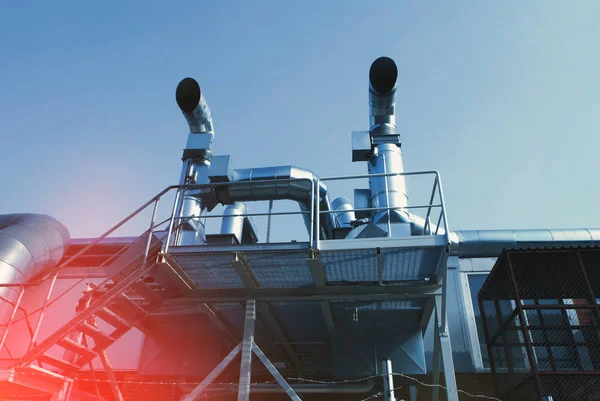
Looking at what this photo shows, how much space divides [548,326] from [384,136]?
510 cm

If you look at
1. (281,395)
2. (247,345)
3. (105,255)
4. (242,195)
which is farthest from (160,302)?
(105,255)

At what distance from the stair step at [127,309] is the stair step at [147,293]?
0.73 ft

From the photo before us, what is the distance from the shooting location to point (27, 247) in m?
11.7

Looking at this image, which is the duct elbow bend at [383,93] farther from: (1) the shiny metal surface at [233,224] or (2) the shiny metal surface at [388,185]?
(1) the shiny metal surface at [233,224]

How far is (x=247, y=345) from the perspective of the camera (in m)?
7.15

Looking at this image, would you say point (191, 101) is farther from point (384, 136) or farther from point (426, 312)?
point (426, 312)

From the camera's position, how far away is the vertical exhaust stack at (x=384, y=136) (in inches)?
352

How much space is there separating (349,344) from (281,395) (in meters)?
3.70

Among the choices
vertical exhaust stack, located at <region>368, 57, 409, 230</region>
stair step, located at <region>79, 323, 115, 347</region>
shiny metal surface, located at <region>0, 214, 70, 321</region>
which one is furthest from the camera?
shiny metal surface, located at <region>0, 214, 70, 321</region>

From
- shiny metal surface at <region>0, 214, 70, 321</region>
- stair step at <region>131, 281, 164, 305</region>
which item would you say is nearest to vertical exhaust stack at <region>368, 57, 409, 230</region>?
stair step at <region>131, 281, 164, 305</region>

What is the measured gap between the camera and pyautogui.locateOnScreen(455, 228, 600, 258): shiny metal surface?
463 inches

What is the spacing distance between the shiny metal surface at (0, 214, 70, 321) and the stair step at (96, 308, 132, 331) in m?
4.93

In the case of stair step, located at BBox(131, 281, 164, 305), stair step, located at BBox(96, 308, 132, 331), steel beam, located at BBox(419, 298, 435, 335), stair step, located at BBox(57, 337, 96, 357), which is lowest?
stair step, located at BBox(57, 337, 96, 357)

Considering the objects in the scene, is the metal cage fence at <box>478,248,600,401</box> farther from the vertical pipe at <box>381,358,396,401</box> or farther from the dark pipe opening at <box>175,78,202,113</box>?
the dark pipe opening at <box>175,78,202,113</box>
